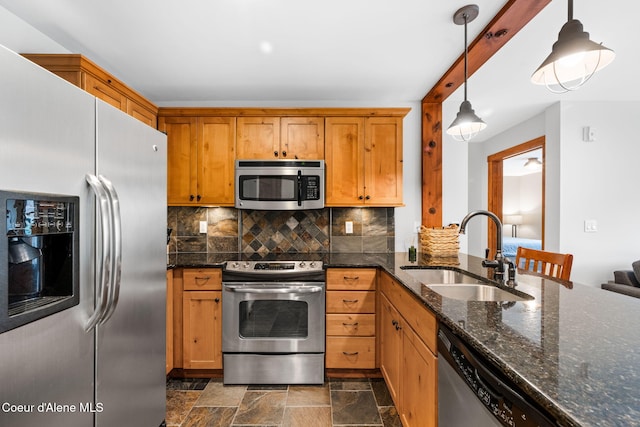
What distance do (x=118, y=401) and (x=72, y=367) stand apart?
36cm

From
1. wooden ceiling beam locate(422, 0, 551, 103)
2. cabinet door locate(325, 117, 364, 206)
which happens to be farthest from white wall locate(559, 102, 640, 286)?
cabinet door locate(325, 117, 364, 206)

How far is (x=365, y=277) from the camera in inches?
92.9

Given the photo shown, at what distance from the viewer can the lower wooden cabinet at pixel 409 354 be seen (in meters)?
1.29

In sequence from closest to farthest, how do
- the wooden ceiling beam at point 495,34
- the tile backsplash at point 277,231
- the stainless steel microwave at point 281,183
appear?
the wooden ceiling beam at point 495,34, the stainless steel microwave at point 281,183, the tile backsplash at point 277,231

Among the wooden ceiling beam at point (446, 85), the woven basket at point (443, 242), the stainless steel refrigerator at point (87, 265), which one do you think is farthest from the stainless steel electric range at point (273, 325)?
the wooden ceiling beam at point (446, 85)

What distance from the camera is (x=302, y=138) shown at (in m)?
2.72

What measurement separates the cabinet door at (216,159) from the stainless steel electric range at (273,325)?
76cm

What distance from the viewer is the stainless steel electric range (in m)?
2.30

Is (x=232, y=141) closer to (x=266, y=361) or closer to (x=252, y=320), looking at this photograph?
(x=252, y=320)

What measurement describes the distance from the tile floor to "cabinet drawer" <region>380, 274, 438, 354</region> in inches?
30.2

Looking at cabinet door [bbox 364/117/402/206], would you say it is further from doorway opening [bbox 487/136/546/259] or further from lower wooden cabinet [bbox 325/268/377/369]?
doorway opening [bbox 487/136/546/259]

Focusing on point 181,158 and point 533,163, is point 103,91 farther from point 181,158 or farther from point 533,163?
point 533,163

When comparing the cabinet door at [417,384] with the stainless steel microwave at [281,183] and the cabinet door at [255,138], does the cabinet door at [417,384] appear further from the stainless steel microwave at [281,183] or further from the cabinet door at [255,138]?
the cabinet door at [255,138]

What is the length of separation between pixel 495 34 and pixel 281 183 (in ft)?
5.89
